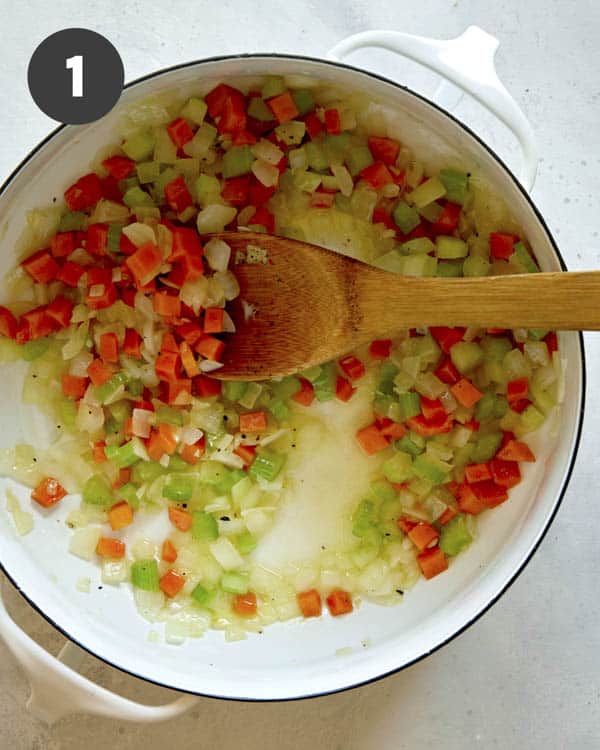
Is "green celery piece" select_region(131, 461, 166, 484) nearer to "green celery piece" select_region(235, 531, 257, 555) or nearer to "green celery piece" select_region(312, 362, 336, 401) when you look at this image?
"green celery piece" select_region(235, 531, 257, 555)

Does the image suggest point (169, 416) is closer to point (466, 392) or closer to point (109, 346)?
point (109, 346)

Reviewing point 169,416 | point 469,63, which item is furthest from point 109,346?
point 469,63

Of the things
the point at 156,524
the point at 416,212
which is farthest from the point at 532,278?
the point at 156,524

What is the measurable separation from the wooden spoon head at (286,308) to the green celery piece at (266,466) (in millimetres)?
166

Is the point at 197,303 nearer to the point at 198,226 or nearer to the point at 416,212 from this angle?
the point at 198,226

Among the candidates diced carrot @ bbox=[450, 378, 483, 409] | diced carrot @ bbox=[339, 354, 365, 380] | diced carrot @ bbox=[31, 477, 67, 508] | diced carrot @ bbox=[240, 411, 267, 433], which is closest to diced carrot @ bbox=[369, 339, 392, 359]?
diced carrot @ bbox=[339, 354, 365, 380]

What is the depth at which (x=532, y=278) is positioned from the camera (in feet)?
4.64

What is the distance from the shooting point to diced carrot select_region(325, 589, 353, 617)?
5.79 feet

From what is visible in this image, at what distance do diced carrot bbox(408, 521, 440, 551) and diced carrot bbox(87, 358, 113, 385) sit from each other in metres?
0.66

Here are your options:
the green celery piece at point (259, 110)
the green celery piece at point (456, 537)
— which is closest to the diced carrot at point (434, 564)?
the green celery piece at point (456, 537)

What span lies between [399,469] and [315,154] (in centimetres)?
63

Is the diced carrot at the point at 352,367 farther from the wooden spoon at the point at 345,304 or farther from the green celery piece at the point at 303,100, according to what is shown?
the green celery piece at the point at 303,100

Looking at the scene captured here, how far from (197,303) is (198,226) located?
147 millimetres

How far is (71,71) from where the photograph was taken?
5.51 feet
